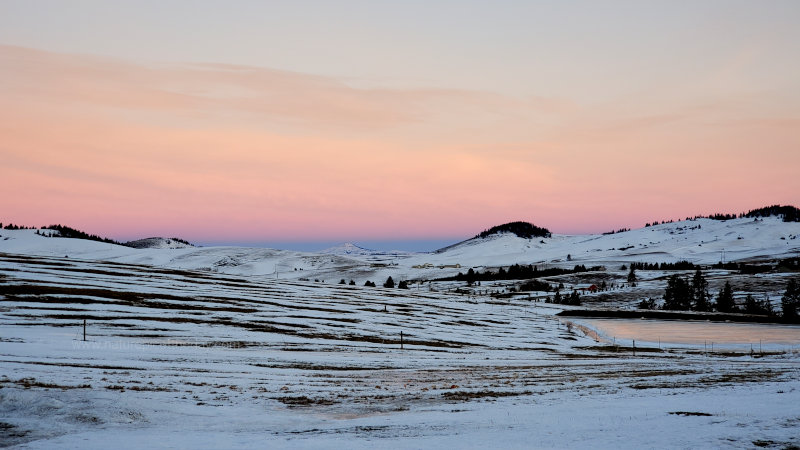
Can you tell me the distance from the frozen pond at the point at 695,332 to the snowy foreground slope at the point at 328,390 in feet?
86.5

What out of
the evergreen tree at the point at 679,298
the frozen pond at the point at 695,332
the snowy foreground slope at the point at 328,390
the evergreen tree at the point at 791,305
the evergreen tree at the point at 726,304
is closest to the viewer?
the snowy foreground slope at the point at 328,390

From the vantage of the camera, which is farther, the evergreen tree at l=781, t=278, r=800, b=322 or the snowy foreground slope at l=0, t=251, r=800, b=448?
the evergreen tree at l=781, t=278, r=800, b=322

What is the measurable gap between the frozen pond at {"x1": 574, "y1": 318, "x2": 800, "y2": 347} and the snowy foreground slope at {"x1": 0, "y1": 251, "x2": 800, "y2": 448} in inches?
1038

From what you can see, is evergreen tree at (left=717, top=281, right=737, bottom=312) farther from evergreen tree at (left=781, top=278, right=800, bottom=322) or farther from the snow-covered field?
the snow-covered field

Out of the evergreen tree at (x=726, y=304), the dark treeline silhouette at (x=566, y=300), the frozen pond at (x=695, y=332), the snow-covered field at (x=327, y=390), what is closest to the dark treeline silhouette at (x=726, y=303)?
the evergreen tree at (x=726, y=304)

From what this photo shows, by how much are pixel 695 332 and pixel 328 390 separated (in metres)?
98.8

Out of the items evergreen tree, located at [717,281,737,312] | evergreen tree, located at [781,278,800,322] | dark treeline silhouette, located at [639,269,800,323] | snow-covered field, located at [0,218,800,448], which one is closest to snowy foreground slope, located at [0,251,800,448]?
snow-covered field, located at [0,218,800,448]

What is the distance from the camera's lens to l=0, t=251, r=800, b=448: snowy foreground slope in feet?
66.6

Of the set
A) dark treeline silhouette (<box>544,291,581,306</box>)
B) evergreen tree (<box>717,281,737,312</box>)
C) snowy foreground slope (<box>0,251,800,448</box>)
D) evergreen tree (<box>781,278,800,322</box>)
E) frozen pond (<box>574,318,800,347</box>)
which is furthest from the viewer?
dark treeline silhouette (<box>544,291,581,306</box>)

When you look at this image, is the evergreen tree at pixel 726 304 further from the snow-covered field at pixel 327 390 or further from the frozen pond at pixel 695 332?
the snow-covered field at pixel 327 390

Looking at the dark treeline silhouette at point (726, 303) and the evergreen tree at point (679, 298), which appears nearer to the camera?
the dark treeline silhouette at point (726, 303)

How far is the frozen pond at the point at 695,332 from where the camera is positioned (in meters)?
96.5

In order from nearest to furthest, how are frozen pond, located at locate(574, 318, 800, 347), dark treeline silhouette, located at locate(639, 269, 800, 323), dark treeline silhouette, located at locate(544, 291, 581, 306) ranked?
1. frozen pond, located at locate(574, 318, 800, 347)
2. dark treeline silhouette, located at locate(639, 269, 800, 323)
3. dark treeline silhouette, located at locate(544, 291, 581, 306)

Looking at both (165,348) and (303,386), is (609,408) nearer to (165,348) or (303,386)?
(303,386)
